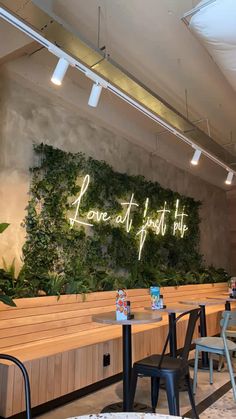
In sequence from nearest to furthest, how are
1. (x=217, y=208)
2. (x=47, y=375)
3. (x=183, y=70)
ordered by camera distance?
1. (x=47, y=375)
2. (x=183, y=70)
3. (x=217, y=208)

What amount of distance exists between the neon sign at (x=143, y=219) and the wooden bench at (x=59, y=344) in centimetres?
126

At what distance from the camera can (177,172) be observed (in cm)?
816

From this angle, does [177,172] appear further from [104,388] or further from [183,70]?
[104,388]

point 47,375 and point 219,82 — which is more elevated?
point 219,82

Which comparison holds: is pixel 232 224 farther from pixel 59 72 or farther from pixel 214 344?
pixel 59 72

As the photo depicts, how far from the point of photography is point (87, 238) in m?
5.34

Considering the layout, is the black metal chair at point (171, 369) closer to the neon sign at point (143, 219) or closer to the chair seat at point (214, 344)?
the chair seat at point (214, 344)

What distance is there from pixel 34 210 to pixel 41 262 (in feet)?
2.38

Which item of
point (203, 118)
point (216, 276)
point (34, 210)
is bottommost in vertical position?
point (216, 276)

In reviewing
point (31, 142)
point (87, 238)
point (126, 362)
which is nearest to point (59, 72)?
point (31, 142)

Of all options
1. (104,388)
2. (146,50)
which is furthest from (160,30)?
(104,388)

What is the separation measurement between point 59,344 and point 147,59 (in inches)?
151

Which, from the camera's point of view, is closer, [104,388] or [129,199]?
[104,388]

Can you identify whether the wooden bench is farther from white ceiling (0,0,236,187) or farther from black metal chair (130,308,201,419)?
white ceiling (0,0,236,187)
